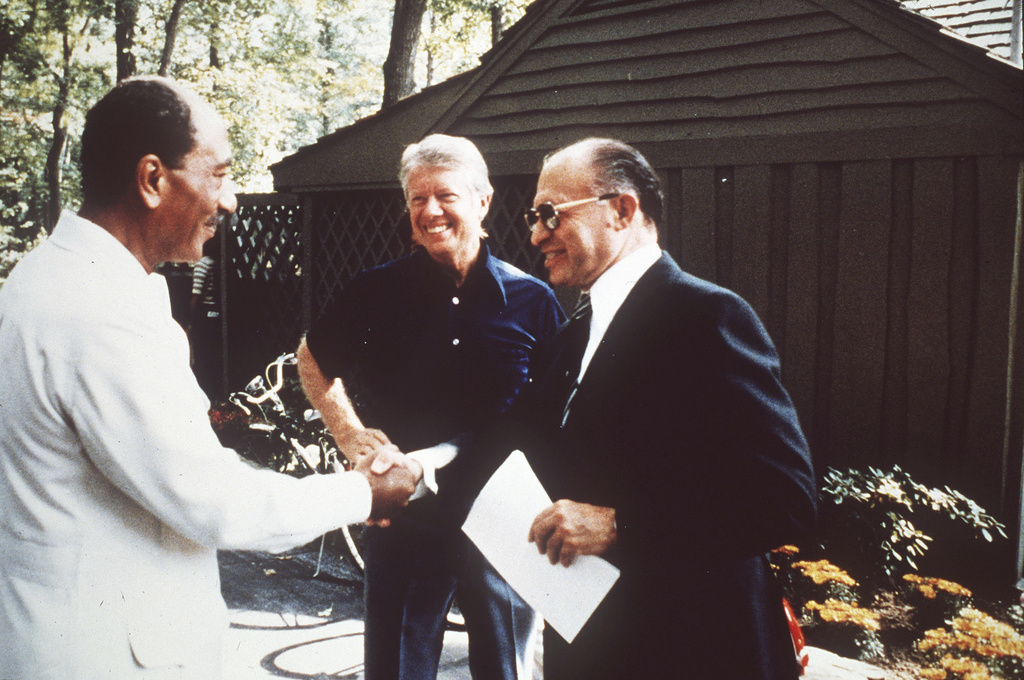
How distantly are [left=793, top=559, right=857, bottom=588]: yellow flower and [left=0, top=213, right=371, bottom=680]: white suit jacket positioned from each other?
10.4 feet

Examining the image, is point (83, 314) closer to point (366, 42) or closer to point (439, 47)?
point (439, 47)

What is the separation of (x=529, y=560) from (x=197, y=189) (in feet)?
3.44

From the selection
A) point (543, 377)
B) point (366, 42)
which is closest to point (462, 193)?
point (543, 377)

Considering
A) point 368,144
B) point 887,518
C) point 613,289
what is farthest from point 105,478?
point 368,144

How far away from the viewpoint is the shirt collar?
1.67m

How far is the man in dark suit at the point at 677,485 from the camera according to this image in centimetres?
137

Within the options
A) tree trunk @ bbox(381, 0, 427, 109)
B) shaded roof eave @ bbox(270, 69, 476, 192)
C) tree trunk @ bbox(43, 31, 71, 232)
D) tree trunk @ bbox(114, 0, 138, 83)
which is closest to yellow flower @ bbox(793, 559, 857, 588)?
shaded roof eave @ bbox(270, 69, 476, 192)

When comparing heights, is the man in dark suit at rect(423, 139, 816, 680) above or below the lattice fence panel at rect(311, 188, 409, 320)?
below

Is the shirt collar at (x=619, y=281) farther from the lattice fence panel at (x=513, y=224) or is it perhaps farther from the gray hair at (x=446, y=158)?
the lattice fence panel at (x=513, y=224)

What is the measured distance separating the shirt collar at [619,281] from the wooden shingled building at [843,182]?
354 cm

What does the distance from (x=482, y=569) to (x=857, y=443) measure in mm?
3469

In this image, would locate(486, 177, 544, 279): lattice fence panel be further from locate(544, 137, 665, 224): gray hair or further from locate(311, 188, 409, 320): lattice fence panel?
locate(544, 137, 665, 224): gray hair

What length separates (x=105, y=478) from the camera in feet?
4.08

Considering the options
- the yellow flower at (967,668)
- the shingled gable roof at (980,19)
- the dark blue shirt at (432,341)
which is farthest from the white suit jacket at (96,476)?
the shingled gable roof at (980,19)
